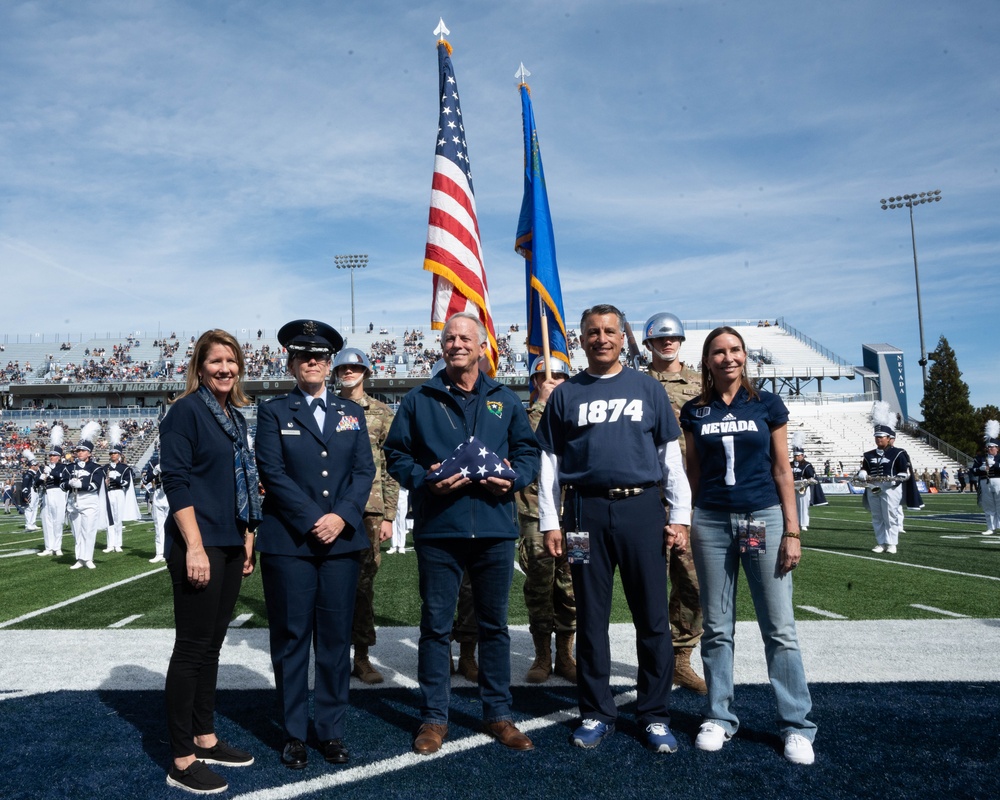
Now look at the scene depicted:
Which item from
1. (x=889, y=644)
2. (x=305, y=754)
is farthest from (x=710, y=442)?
(x=889, y=644)

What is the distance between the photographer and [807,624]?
21.5 feet

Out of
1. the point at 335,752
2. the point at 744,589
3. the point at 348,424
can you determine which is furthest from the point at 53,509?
the point at 335,752

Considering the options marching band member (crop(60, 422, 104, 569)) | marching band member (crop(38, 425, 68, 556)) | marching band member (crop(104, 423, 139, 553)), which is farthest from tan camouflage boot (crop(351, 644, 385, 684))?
marching band member (crop(38, 425, 68, 556))

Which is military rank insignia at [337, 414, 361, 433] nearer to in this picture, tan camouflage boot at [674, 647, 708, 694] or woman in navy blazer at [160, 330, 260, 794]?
woman in navy blazer at [160, 330, 260, 794]

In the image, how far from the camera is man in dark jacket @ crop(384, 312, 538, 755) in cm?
379

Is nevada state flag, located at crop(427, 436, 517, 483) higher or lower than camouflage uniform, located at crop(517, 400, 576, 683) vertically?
higher

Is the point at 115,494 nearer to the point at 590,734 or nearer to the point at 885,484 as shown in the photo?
the point at 590,734

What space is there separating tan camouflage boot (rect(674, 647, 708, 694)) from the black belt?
1574 millimetres

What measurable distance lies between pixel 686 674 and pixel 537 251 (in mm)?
4149

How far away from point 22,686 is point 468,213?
5.41 m

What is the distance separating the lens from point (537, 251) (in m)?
7.30

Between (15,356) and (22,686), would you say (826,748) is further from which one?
(15,356)

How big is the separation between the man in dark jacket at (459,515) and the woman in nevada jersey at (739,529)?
3.09 feet

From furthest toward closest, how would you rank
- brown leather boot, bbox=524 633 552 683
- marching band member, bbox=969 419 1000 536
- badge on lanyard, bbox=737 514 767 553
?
marching band member, bbox=969 419 1000 536 < brown leather boot, bbox=524 633 552 683 < badge on lanyard, bbox=737 514 767 553
